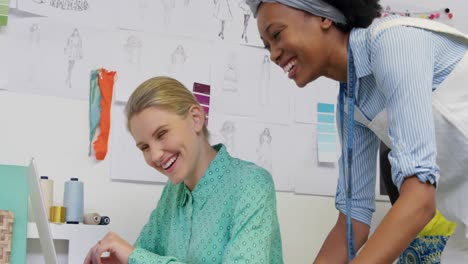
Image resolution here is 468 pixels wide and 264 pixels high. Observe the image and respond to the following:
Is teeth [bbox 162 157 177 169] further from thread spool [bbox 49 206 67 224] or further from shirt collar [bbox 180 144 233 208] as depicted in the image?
thread spool [bbox 49 206 67 224]

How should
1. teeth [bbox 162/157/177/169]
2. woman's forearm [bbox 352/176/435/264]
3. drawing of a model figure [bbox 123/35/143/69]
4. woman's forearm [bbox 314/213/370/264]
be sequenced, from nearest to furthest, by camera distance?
woman's forearm [bbox 352/176/435/264], woman's forearm [bbox 314/213/370/264], teeth [bbox 162/157/177/169], drawing of a model figure [bbox 123/35/143/69]

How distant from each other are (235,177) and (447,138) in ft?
1.46

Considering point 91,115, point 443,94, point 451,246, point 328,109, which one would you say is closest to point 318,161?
point 328,109

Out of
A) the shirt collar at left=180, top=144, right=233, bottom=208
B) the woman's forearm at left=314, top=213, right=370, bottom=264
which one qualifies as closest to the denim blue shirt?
the woman's forearm at left=314, top=213, right=370, bottom=264

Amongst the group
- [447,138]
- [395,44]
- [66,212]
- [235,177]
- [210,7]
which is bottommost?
[66,212]

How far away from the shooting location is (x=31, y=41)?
1.55 m

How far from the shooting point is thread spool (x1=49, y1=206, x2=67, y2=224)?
1476 mm

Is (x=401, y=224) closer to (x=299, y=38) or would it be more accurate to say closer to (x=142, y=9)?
(x=299, y=38)

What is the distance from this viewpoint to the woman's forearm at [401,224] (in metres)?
0.85

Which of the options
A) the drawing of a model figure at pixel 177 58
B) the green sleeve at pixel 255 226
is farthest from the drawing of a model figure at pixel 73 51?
the green sleeve at pixel 255 226

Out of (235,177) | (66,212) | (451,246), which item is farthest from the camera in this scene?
(66,212)

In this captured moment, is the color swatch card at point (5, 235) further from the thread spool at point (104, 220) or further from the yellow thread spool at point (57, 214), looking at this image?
the thread spool at point (104, 220)

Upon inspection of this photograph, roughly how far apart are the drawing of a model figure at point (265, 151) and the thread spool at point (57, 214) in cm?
54

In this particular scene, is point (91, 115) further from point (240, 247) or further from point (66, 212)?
point (240, 247)
